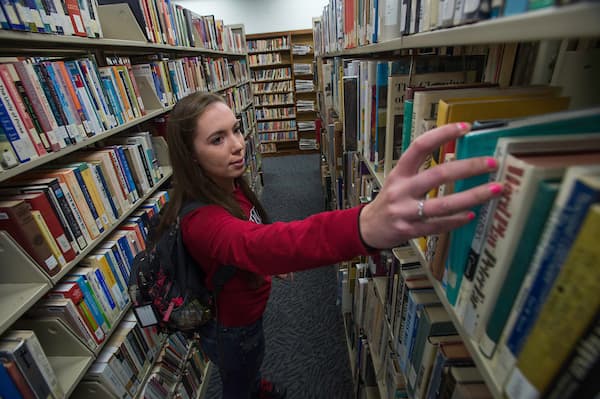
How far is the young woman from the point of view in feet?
1.32

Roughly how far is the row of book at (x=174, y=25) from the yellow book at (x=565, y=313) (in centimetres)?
195

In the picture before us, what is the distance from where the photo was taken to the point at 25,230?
820mm

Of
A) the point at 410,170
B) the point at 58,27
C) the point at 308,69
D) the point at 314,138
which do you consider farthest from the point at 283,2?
the point at 410,170

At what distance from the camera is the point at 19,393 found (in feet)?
2.41

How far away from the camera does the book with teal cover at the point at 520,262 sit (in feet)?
1.00

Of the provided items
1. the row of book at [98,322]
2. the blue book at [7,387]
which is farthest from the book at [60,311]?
the blue book at [7,387]

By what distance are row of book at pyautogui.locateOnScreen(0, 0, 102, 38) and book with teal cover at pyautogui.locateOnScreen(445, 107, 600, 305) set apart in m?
1.17

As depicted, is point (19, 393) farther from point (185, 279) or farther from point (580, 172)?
point (580, 172)

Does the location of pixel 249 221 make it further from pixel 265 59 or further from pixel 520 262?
pixel 265 59

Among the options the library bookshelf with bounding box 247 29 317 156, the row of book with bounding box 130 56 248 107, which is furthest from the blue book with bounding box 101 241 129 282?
the library bookshelf with bounding box 247 29 317 156

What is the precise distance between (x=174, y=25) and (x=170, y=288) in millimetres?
1901

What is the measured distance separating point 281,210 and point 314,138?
2.63 m

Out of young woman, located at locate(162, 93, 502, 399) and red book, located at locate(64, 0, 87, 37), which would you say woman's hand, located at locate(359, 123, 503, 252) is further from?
red book, located at locate(64, 0, 87, 37)

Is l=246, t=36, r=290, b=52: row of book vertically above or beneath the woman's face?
above
